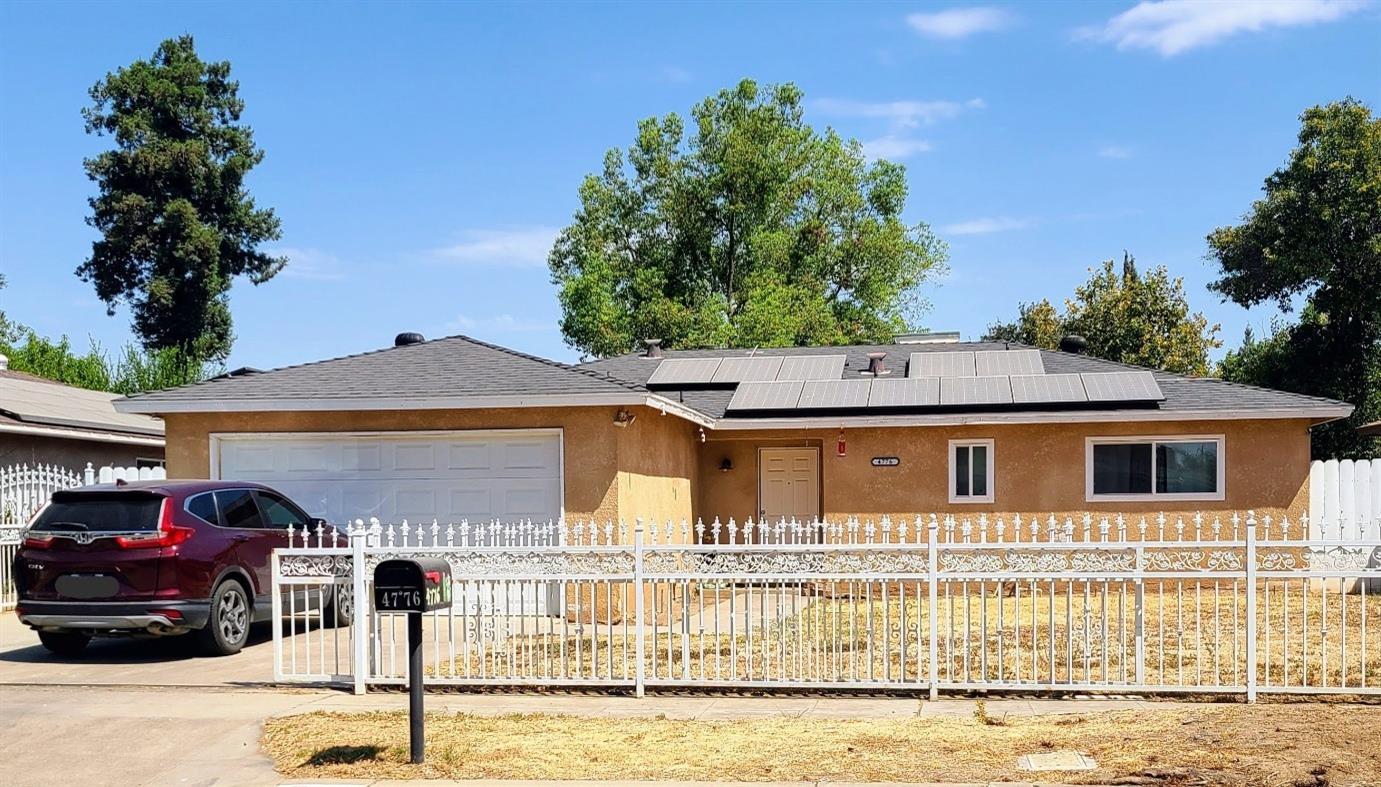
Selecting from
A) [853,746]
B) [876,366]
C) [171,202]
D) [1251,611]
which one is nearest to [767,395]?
[876,366]

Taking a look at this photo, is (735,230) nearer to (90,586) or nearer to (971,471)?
(971,471)

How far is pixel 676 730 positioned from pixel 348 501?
896 cm

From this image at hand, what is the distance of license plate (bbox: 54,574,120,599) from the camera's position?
41.0 ft

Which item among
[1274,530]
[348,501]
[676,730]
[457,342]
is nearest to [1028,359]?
[1274,530]

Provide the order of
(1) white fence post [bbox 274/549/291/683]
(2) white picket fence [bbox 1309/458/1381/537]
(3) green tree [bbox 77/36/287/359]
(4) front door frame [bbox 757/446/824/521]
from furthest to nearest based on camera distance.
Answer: (3) green tree [bbox 77/36/287/359] < (4) front door frame [bbox 757/446/824/521] < (2) white picket fence [bbox 1309/458/1381/537] < (1) white fence post [bbox 274/549/291/683]

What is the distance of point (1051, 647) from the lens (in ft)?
33.8

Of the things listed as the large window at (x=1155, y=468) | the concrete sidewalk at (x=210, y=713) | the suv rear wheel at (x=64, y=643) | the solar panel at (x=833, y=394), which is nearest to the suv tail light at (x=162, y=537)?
the concrete sidewalk at (x=210, y=713)

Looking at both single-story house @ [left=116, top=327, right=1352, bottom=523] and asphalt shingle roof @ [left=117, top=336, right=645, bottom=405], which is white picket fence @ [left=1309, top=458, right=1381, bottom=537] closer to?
single-story house @ [left=116, top=327, right=1352, bottom=523]

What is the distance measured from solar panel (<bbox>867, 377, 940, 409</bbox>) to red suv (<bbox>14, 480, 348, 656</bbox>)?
33.6 feet

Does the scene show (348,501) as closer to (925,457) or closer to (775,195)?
(925,457)

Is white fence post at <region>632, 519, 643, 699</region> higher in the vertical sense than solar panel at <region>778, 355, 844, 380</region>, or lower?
lower

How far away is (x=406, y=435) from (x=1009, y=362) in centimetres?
1047

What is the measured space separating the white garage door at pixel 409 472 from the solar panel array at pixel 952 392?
491cm

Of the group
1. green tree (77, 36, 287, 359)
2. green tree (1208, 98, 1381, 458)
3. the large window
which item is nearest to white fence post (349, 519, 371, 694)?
the large window
